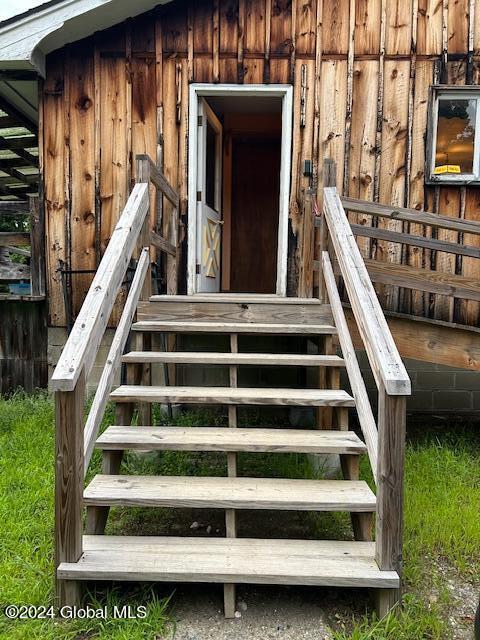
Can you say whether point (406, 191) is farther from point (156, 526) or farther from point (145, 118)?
point (156, 526)

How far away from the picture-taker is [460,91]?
13.8 ft

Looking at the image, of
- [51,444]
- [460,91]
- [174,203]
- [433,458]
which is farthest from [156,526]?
[460,91]

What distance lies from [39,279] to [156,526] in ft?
9.28

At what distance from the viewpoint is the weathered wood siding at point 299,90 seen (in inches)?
164

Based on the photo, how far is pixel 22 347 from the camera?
457cm

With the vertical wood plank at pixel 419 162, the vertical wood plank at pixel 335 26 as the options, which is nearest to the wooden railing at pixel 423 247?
the vertical wood plank at pixel 419 162

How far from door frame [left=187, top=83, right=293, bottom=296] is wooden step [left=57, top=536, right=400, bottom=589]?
8.76 feet

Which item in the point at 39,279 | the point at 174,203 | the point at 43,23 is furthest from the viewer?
the point at 39,279

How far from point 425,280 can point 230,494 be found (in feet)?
7.11

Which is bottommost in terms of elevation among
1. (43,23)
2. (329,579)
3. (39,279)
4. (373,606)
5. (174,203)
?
(373,606)

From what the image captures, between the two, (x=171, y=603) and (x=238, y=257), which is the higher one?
(x=238, y=257)

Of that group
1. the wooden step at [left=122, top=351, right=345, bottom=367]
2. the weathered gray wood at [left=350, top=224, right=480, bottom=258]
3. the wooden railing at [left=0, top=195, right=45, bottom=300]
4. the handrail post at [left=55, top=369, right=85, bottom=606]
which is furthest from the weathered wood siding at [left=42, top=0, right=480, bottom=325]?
the handrail post at [left=55, top=369, right=85, bottom=606]

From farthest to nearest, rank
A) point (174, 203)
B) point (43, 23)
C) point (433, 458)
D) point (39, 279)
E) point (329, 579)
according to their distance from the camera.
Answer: point (39, 279) → point (174, 203) → point (43, 23) → point (433, 458) → point (329, 579)

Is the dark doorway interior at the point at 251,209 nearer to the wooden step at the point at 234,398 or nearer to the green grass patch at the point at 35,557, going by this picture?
the green grass patch at the point at 35,557
